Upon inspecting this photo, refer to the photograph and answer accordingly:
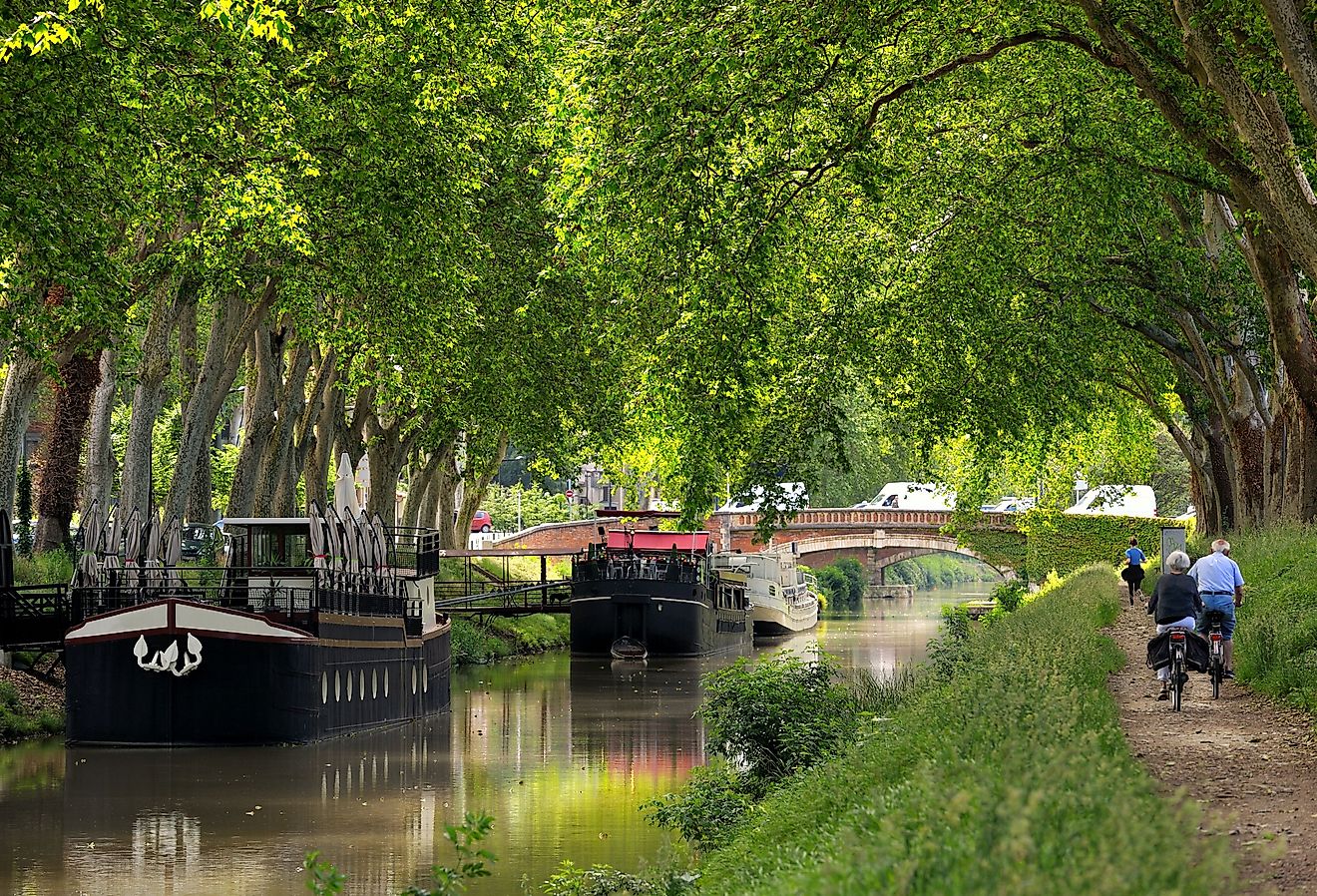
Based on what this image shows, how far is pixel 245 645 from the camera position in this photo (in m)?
25.7

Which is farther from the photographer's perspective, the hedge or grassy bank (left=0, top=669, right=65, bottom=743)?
the hedge

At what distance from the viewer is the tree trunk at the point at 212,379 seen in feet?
104

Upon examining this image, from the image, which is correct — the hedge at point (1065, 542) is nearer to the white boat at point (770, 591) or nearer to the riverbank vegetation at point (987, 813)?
the white boat at point (770, 591)

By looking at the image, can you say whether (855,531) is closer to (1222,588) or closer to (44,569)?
(44,569)

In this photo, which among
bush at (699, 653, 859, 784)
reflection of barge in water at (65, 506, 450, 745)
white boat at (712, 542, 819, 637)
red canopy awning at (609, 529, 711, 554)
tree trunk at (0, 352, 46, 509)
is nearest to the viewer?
bush at (699, 653, 859, 784)

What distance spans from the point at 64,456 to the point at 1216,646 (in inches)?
1026

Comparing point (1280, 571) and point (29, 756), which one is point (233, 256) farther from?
point (1280, 571)

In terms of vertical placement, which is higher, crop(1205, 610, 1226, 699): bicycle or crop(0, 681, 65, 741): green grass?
crop(1205, 610, 1226, 699): bicycle

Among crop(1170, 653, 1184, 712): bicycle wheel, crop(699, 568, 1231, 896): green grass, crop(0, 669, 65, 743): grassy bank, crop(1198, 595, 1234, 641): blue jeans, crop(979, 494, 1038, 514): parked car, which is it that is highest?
crop(979, 494, 1038, 514): parked car

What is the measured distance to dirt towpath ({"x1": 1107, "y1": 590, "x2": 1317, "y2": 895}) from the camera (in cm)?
950

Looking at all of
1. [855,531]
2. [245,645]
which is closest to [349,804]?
[245,645]

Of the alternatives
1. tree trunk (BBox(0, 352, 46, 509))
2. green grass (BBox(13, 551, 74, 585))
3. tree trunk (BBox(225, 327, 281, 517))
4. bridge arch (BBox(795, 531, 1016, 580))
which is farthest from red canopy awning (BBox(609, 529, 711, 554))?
tree trunk (BBox(0, 352, 46, 509))

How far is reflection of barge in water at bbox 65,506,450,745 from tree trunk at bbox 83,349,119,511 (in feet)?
8.78

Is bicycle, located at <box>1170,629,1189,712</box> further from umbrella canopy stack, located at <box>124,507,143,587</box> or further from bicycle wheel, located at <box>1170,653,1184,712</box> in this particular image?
umbrella canopy stack, located at <box>124,507,143,587</box>
